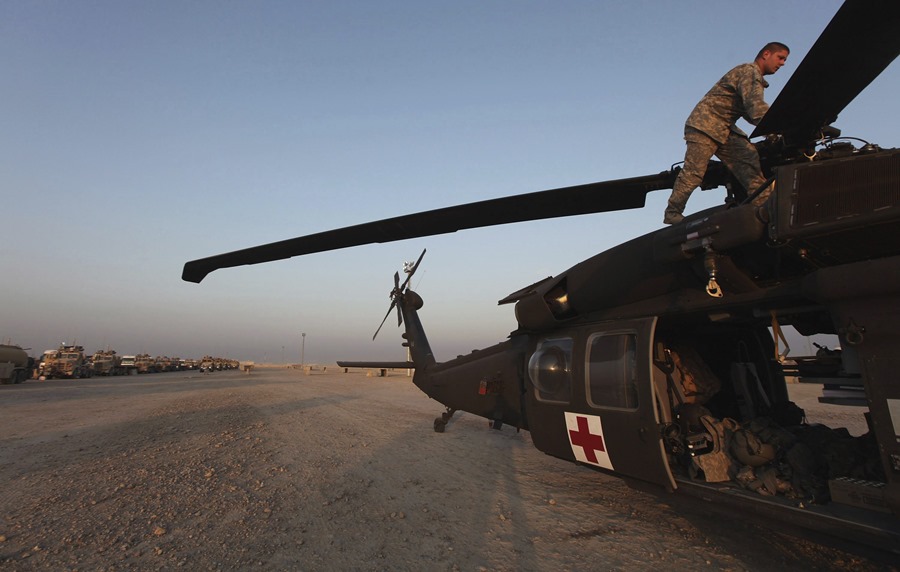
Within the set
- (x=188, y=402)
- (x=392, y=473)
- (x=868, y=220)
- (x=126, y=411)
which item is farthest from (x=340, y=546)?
(x=188, y=402)

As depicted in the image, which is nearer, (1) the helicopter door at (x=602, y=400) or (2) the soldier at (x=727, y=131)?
(2) the soldier at (x=727, y=131)

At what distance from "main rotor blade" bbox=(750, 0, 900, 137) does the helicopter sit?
1 cm

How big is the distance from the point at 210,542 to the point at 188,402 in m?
13.9

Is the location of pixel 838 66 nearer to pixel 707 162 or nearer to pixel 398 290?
pixel 707 162

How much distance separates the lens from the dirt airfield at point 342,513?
12.5ft

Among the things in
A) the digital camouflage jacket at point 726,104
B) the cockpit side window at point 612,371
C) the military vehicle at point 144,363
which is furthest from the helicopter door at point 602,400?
the military vehicle at point 144,363

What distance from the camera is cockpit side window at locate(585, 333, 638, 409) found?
13.2 feet

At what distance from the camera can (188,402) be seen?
1565 centimetres

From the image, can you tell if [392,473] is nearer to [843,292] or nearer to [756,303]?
[756,303]

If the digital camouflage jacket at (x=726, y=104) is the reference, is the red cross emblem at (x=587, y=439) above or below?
below

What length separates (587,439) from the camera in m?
4.38

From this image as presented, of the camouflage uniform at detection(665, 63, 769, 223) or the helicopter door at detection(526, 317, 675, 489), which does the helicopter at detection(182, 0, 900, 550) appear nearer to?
the helicopter door at detection(526, 317, 675, 489)

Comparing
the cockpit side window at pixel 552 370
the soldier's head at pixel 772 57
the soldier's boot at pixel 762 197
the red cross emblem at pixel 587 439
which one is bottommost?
the red cross emblem at pixel 587 439

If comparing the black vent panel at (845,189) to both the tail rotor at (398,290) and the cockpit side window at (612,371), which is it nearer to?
the cockpit side window at (612,371)
